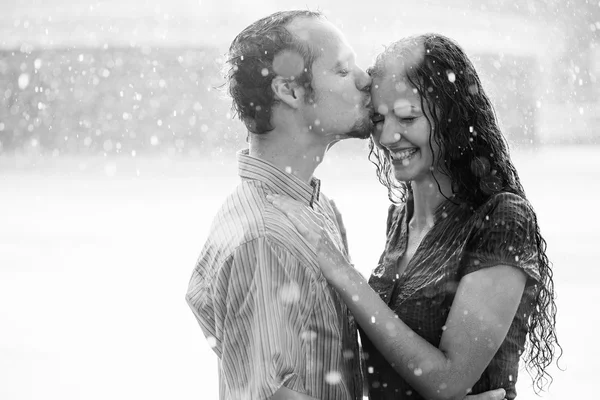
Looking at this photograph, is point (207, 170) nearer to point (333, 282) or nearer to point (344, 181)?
point (344, 181)

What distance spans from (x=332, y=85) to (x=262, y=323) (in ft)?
1.79

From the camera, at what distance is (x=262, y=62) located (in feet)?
5.32

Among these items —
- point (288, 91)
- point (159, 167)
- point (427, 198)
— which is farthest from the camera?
point (159, 167)

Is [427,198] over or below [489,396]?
over

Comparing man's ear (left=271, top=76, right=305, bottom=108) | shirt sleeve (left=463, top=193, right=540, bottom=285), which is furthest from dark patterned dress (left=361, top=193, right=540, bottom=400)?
man's ear (left=271, top=76, right=305, bottom=108)

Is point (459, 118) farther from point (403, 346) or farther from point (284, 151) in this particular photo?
point (403, 346)

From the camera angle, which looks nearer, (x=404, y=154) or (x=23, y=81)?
(x=404, y=154)

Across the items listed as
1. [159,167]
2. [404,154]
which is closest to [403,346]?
[404,154]

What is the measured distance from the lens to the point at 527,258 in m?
1.58

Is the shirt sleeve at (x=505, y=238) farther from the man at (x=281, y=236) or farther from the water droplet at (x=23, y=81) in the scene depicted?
the water droplet at (x=23, y=81)

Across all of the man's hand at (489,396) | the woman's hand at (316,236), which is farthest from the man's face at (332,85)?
the man's hand at (489,396)

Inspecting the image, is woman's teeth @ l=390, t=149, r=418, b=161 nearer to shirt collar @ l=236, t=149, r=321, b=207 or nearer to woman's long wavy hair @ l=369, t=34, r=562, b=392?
woman's long wavy hair @ l=369, t=34, r=562, b=392

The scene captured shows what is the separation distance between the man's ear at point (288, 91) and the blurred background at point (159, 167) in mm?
367

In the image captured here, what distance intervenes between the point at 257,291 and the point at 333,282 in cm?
19
